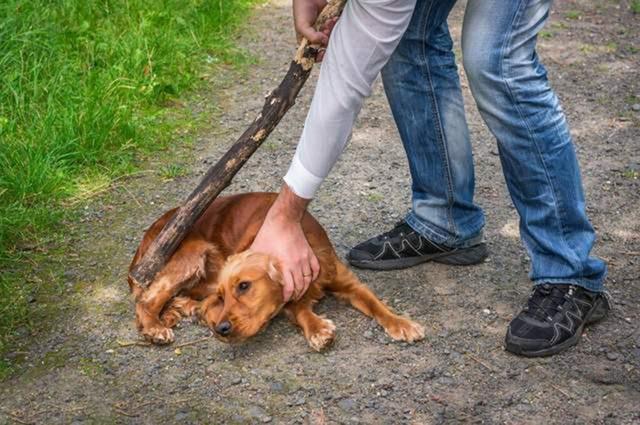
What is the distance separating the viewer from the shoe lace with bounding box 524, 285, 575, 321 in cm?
363

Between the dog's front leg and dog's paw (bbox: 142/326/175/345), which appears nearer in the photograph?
the dog's front leg

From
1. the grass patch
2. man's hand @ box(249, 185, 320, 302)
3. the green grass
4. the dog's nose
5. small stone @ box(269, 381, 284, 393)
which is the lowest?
the grass patch

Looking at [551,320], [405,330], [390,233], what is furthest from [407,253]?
[551,320]

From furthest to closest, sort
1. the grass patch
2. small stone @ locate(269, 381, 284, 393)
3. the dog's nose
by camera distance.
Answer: the grass patch → the dog's nose → small stone @ locate(269, 381, 284, 393)

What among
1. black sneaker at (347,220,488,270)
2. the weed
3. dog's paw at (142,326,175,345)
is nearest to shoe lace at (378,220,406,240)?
black sneaker at (347,220,488,270)

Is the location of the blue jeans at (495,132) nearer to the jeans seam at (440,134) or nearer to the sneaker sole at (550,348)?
the jeans seam at (440,134)

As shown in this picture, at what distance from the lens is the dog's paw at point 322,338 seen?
12.0 ft

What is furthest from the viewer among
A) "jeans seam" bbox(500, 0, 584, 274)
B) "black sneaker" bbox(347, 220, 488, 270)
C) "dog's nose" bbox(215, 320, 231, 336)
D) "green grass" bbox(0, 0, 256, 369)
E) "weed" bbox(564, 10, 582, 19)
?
"weed" bbox(564, 10, 582, 19)

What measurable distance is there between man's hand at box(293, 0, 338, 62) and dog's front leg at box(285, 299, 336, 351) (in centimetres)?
96

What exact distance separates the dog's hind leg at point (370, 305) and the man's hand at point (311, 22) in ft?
2.92

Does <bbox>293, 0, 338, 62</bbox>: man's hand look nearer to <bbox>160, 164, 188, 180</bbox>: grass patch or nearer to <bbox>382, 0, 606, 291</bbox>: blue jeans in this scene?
<bbox>382, 0, 606, 291</bbox>: blue jeans

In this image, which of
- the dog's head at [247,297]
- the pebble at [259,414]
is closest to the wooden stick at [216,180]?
the dog's head at [247,297]

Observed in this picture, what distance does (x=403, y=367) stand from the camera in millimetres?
3586

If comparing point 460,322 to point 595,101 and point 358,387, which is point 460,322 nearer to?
point 358,387
